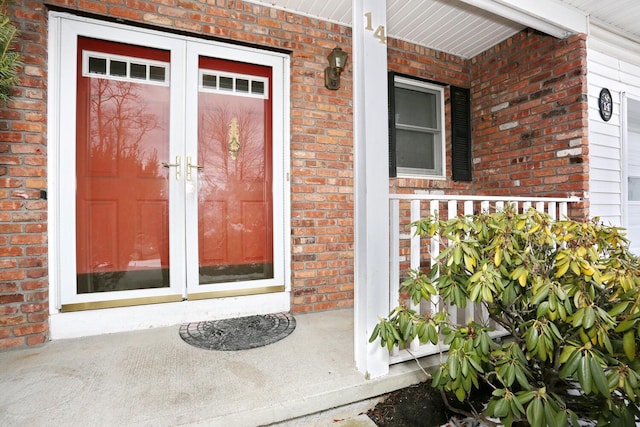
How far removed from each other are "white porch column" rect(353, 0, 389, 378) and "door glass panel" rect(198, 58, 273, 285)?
4.16ft

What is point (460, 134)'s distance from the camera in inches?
147

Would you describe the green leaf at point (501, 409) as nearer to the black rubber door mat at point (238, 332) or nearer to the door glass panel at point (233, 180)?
the black rubber door mat at point (238, 332)

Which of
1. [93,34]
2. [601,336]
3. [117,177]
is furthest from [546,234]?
[93,34]

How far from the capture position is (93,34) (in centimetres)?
232

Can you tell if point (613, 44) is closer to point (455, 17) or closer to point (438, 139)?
point (455, 17)

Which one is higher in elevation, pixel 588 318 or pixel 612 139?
pixel 612 139

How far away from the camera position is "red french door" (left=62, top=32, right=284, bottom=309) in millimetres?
2363

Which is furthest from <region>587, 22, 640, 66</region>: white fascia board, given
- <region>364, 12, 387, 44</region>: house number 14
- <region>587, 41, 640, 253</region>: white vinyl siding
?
<region>364, 12, 387, 44</region>: house number 14

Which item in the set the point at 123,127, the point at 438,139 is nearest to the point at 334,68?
the point at 438,139

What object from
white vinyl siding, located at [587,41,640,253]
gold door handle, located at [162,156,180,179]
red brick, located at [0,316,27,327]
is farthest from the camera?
white vinyl siding, located at [587,41,640,253]

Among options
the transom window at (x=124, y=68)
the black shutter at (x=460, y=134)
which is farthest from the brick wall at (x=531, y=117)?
the transom window at (x=124, y=68)

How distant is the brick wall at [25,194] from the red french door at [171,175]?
0.68 ft

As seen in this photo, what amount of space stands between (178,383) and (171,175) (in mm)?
1567

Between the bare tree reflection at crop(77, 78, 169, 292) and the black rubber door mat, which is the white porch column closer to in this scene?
the black rubber door mat
